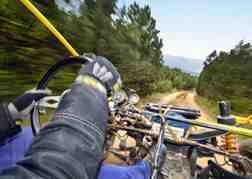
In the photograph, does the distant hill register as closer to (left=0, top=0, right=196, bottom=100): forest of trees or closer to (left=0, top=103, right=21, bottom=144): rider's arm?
(left=0, top=0, right=196, bottom=100): forest of trees

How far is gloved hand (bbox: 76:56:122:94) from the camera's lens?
57 cm

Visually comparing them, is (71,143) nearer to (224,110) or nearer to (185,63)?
(224,110)

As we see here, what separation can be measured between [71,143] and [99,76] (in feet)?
0.72

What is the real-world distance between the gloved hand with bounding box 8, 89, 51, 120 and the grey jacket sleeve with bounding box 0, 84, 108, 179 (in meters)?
0.67

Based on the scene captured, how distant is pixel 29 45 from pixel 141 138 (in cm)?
260

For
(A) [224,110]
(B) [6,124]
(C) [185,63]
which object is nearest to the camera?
(B) [6,124]

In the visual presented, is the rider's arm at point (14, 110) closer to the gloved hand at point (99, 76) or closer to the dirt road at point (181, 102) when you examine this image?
the gloved hand at point (99, 76)

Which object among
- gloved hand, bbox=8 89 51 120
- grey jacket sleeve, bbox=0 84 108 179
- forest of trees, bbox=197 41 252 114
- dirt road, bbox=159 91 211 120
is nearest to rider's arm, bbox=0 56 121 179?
grey jacket sleeve, bbox=0 84 108 179

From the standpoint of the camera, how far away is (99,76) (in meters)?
0.59

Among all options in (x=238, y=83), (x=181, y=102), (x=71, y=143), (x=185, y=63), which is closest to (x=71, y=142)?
(x=71, y=143)

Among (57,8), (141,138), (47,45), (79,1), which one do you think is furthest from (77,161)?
(79,1)

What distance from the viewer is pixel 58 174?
382 mm

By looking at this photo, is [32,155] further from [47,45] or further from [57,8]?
[57,8]

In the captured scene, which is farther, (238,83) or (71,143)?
(238,83)
